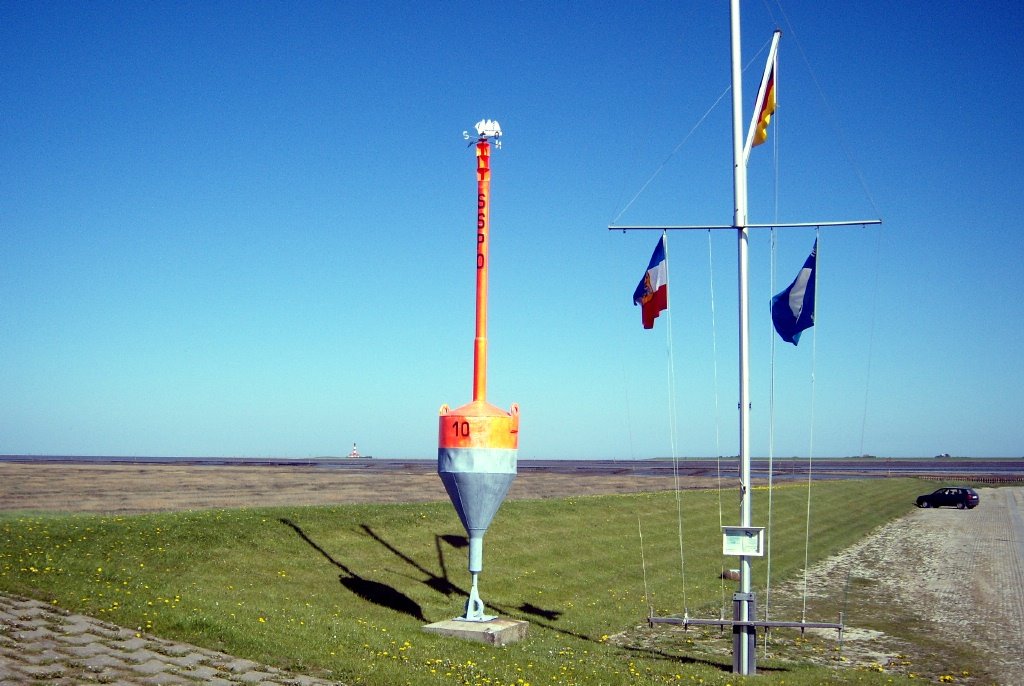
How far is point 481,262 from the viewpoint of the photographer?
63.1 ft

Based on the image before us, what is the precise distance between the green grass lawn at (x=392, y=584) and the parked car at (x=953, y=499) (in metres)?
24.9

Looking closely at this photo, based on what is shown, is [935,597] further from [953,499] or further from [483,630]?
[953,499]

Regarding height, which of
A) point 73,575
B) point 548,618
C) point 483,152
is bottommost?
point 548,618

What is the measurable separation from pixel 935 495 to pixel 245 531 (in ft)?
159

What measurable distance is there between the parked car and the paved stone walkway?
175 feet

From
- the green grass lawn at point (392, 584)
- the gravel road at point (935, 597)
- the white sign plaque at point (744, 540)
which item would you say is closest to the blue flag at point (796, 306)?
the white sign plaque at point (744, 540)

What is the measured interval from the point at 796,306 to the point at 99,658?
13.1 m

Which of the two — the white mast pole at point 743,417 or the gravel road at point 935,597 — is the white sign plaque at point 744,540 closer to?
the white mast pole at point 743,417

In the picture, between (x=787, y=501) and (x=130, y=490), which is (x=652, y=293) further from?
(x=787, y=501)

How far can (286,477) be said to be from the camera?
60.4 metres

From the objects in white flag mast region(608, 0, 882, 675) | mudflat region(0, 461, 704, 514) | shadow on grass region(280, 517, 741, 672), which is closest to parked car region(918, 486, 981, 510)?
mudflat region(0, 461, 704, 514)

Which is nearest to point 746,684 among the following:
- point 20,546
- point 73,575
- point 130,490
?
point 73,575

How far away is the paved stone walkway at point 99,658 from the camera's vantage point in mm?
12359

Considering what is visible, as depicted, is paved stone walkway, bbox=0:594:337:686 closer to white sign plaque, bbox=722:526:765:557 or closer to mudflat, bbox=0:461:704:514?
white sign plaque, bbox=722:526:765:557
